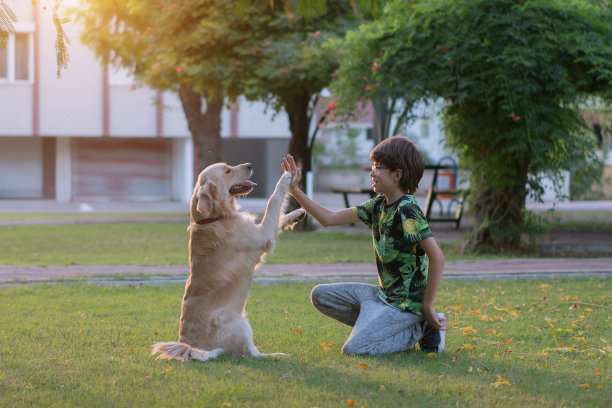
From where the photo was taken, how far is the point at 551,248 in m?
13.6

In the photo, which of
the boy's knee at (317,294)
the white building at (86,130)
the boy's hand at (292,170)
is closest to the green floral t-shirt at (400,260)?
the boy's knee at (317,294)

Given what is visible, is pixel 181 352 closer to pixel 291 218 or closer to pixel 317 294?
pixel 317 294

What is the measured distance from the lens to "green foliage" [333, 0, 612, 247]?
38.0 feet

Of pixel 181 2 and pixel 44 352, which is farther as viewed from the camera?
pixel 181 2

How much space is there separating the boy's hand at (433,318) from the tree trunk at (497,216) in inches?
312

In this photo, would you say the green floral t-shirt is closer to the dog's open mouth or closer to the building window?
the dog's open mouth

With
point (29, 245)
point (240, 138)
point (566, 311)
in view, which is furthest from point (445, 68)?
point (240, 138)

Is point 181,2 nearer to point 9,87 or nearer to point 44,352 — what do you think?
point 44,352

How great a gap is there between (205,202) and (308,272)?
5.54 metres

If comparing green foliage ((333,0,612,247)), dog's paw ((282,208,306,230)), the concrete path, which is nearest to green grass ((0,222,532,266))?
the concrete path

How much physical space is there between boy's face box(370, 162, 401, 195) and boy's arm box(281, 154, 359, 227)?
1.42ft

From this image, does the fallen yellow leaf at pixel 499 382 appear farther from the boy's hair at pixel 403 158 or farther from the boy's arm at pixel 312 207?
the boy's arm at pixel 312 207

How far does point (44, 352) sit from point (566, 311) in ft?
16.5

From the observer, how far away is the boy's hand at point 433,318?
5305mm
